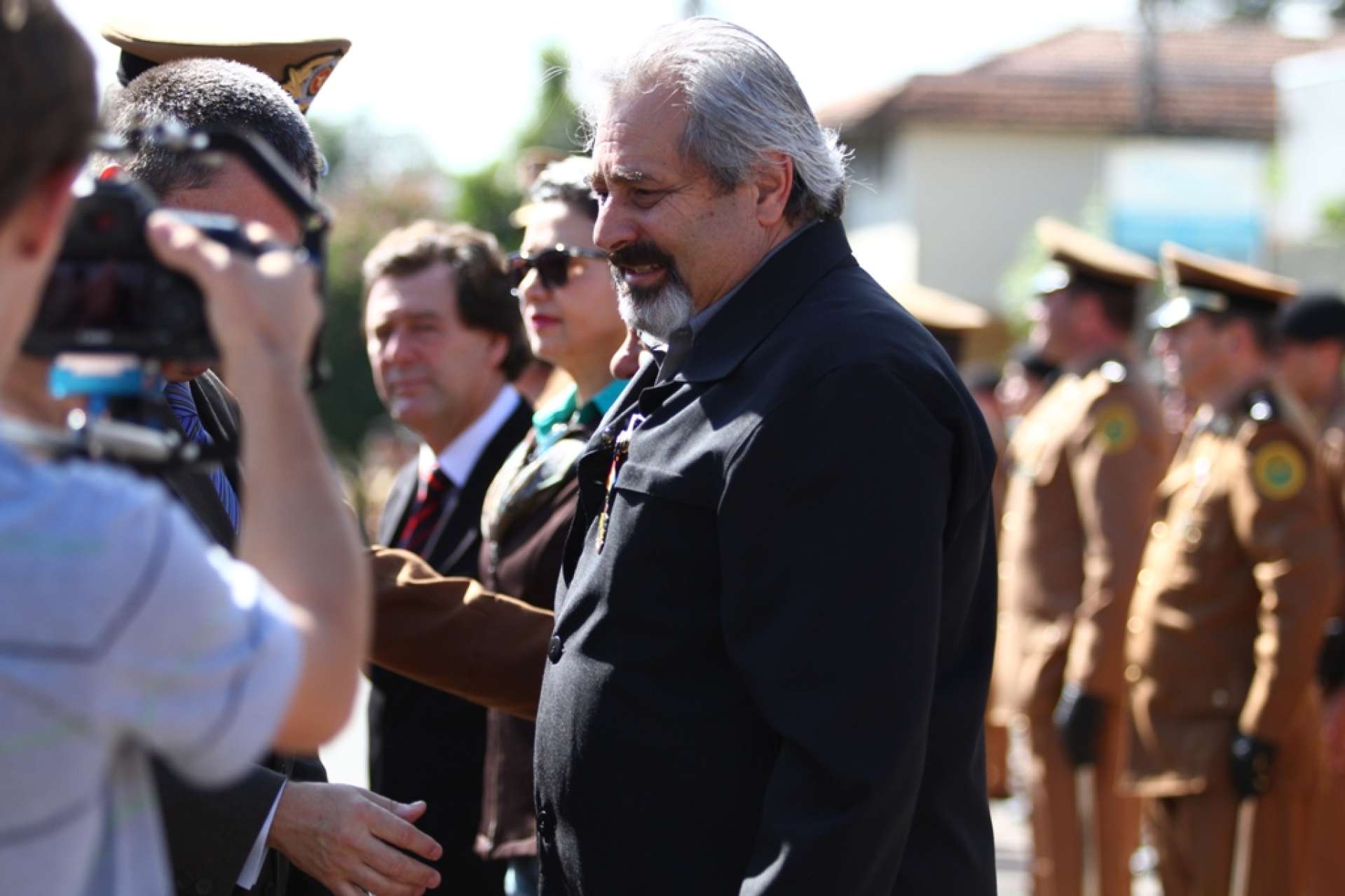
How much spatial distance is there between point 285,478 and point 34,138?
335mm

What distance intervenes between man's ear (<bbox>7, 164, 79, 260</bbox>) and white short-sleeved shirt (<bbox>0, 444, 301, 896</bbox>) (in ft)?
0.57

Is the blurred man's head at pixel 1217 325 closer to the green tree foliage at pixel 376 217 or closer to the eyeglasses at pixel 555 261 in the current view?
the eyeglasses at pixel 555 261

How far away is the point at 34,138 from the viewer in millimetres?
1326

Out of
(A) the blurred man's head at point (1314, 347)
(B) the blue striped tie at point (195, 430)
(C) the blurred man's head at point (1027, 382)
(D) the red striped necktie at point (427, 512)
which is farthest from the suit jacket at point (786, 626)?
(C) the blurred man's head at point (1027, 382)

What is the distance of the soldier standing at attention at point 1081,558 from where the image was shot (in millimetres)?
6145

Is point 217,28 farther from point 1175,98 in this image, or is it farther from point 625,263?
point 1175,98

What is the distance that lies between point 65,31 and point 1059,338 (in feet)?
19.7

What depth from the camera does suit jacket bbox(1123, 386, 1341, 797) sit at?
518 cm

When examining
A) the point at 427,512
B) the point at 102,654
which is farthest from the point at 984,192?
the point at 102,654

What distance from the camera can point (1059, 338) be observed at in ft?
22.9

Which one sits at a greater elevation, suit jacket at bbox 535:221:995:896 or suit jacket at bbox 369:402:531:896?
suit jacket at bbox 535:221:995:896

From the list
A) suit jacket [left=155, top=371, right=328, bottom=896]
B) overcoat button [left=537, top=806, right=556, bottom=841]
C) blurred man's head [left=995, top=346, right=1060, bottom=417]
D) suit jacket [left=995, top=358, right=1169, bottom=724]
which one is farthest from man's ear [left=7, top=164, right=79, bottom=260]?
blurred man's head [left=995, top=346, right=1060, bottom=417]

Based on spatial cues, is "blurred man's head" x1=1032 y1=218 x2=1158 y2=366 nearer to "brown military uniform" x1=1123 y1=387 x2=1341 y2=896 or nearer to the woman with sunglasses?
"brown military uniform" x1=1123 y1=387 x2=1341 y2=896

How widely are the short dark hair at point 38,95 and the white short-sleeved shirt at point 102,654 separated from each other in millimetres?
228
